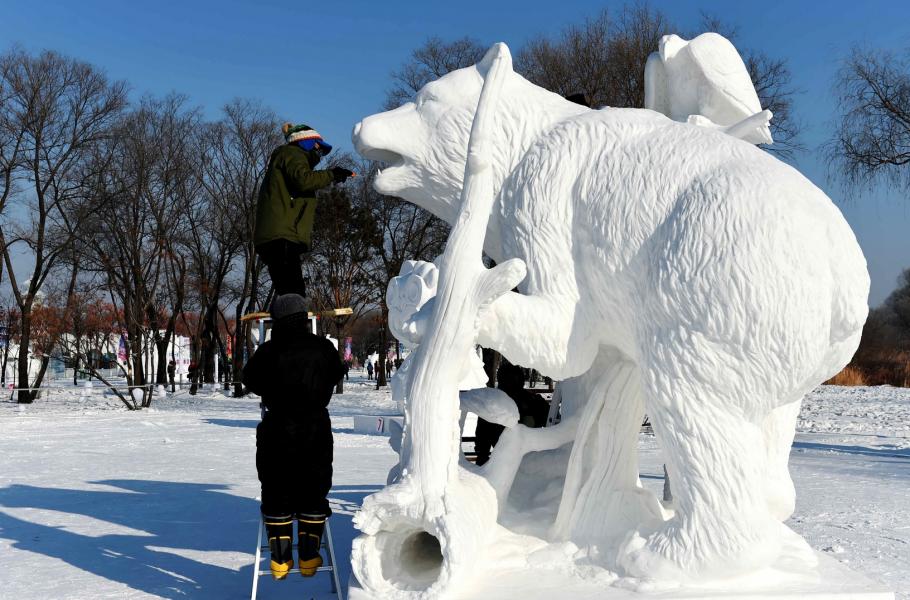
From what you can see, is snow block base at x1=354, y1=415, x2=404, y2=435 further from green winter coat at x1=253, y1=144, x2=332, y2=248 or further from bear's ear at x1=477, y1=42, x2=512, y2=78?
bear's ear at x1=477, y1=42, x2=512, y2=78

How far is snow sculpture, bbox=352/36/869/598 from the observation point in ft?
9.18

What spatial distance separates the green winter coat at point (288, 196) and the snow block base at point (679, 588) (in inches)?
88.5

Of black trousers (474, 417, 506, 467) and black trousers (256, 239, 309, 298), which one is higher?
black trousers (256, 239, 309, 298)

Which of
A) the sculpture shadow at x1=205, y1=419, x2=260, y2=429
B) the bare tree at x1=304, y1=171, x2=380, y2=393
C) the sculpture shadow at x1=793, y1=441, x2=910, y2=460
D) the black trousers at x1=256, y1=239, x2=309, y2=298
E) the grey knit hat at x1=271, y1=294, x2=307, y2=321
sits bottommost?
the sculpture shadow at x1=793, y1=441, x2=910, y2=460

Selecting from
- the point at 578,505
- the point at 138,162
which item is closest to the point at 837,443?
the point at 578,505

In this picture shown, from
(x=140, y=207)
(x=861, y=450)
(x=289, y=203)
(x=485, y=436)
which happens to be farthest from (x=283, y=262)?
(x=140, y=207)

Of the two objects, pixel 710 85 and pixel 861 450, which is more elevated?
pixel 710 85

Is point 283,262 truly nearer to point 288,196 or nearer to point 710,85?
point 288,196

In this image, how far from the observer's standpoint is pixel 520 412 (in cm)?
596

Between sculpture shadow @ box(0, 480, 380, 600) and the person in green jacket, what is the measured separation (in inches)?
56.8

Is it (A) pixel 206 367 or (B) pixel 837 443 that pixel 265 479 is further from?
(A) pixel 206 367

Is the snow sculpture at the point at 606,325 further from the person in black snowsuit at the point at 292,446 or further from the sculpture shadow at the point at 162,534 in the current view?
the sculpture shadow at the point at 162,534

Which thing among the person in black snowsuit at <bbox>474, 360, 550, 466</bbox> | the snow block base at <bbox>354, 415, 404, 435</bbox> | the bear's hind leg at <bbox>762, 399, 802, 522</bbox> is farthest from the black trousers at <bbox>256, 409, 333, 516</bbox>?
the snow block base at <bbox>354, 415, 404, 435</bbox>

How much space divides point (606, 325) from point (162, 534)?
317 cm
